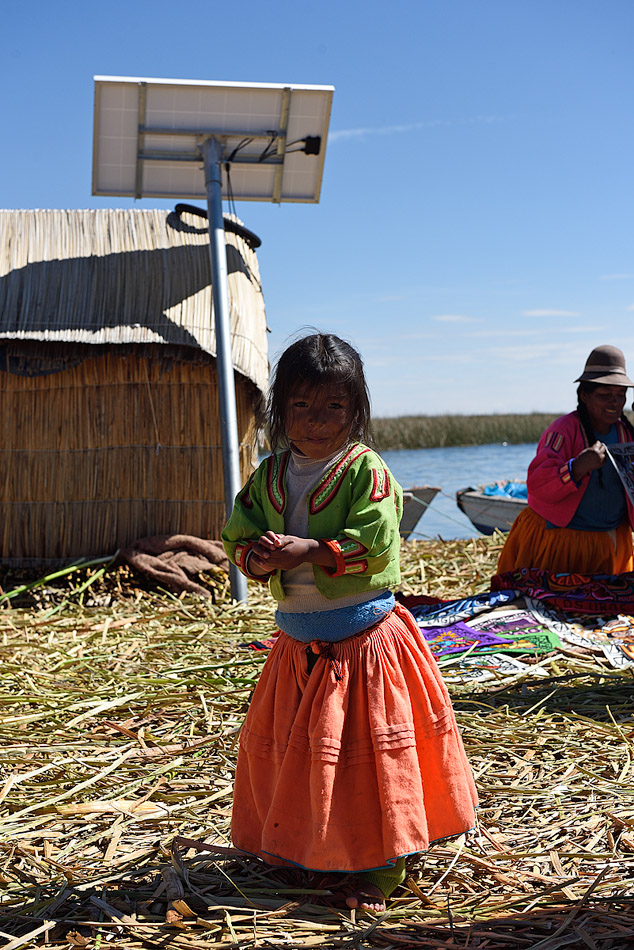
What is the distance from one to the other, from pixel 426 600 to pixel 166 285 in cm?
292

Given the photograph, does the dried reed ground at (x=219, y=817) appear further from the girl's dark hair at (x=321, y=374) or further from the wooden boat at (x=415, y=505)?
the wooden boat at (x=415, y=505)

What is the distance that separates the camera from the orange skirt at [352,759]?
6.84 ft

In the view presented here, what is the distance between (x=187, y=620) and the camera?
5219 millimetres

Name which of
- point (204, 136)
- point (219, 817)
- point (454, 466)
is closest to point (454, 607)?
point (219, 817)

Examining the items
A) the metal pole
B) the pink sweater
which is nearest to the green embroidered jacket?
the pink sweater

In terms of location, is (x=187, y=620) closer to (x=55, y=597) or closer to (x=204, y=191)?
(x=55, y=597)

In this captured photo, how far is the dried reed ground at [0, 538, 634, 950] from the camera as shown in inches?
79.8

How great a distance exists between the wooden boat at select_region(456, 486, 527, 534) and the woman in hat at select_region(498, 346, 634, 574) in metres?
3.83

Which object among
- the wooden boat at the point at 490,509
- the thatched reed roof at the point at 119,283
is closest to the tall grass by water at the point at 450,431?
the wooden boat at the point at 490,509

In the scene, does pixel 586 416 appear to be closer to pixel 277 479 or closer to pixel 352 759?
pixel 277 479

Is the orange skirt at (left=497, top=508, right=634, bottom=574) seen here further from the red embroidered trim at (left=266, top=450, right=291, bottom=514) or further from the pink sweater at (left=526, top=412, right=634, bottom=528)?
the red embroidered trim at (left=266, top=450, right=291, bottom=514)

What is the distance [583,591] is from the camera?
472 cm

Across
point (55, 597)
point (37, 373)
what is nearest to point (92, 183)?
point (37, 373)

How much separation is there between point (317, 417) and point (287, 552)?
357 millimetres
